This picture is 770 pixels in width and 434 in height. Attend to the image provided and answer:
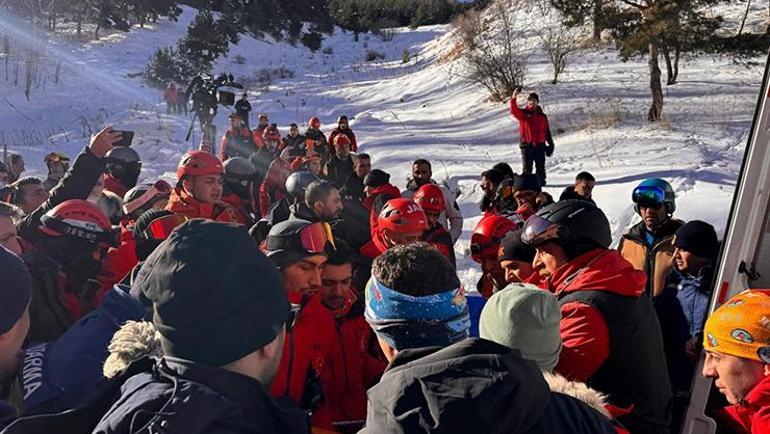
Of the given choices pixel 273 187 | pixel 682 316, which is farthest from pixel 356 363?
pixel 273 187

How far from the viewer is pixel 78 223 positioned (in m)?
3.50

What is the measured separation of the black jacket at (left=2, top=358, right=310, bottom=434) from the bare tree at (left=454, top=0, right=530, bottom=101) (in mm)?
A: 18323

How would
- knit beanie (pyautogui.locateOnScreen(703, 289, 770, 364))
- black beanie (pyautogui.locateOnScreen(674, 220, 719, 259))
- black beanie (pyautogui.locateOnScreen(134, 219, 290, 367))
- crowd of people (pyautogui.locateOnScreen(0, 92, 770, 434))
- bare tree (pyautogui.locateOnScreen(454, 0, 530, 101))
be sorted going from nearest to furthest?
1. crowd of people (pyautogui.locateOnScreen(0, 92, 770, 434))
2. black beanie (pyautogui.locateOnScreen(134, 219, 290, 367))
3. knit beanie (pyautogui.locateOnScreen(703, 289, 770, 364))
4. black beanie (pyautogui.locateOnScreen(674, 220, 719, 259))
5. bare tree (pyautogui.locateOnScreen(454, 0, 530, 101))

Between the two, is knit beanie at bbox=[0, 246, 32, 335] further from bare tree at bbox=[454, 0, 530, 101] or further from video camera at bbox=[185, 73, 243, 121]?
bare tree at bbox=[454, 0, 530, 101]

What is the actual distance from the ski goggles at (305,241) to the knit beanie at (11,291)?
4.74 feet

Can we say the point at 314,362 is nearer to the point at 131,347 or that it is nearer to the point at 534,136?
the point at 131,347

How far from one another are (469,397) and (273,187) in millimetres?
7006

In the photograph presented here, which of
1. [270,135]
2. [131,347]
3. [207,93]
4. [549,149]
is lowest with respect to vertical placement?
[549,149]

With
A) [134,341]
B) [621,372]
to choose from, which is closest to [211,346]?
[134,341]

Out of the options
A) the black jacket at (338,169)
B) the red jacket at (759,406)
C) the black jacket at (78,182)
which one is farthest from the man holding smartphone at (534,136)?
the red jacket at (759,406)

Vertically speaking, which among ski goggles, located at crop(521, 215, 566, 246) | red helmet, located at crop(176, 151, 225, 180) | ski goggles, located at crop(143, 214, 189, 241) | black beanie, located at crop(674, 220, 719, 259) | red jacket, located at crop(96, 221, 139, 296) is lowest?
black beanie, located at crop(674, 220, 719, 259)

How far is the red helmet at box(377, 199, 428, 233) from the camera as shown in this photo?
4.20 meters

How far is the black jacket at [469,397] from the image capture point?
1.20 meters

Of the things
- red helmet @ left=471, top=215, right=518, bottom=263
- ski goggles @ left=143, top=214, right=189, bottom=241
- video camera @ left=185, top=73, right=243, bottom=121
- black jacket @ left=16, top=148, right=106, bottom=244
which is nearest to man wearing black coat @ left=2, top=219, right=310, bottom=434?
ski goggles @ left=143, top=214, right=189, bottom=241
